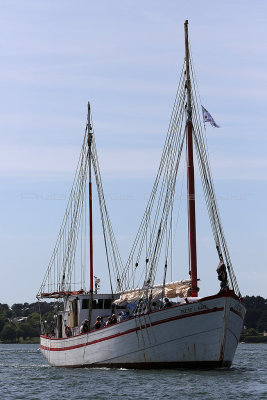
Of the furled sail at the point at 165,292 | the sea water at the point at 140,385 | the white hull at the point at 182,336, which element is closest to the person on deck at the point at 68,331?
the furled sail at the point at 165,292

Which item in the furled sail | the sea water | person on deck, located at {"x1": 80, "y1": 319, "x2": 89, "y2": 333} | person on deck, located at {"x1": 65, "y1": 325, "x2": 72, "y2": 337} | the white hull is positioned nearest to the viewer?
the sea water

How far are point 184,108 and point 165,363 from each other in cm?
1893

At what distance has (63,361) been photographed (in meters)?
74.1

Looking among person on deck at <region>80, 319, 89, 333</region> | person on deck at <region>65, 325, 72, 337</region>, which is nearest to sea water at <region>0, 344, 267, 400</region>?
person on deck at <region>80, 319, 89, 333</region>

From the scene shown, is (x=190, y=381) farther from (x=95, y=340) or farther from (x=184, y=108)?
(x=184, y=108)

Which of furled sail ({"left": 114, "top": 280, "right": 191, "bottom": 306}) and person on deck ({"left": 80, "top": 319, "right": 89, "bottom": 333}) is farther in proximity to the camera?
person on deck ({"left": 80, "top": 319, "right": 89, "bottom": 333})

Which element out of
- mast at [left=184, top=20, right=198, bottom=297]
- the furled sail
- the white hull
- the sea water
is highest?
mast at [left=184, top=20, right=198, bottom=297]

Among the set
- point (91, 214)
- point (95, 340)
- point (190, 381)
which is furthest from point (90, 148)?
point (190, 381)

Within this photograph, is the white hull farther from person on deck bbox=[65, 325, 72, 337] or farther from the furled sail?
person on deck bbox=[65, 325, 72, 337]

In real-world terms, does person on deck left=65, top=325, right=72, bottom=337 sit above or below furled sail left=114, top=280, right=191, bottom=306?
below

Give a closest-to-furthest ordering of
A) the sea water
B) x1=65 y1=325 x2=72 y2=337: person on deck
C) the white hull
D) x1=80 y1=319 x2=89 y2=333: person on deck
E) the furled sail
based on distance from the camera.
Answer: the sea water → the white hull → the furled sail → x1=80 y1=319 x2=89 y2=333: person on deck → x1=65 y1=325 x2=72 y2=337: person on deck

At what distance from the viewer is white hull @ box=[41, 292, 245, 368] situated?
5922 centimetres

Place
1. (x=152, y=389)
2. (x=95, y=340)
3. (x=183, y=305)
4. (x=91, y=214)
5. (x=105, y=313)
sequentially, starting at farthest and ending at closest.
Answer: (x=91, y=214)
(x=105, y=313)
(x=95, y=340)
(x=183, y=305)
(x=152, y=389)

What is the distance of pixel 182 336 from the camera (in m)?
59.8
